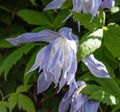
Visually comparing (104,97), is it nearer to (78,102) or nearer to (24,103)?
(78,102)

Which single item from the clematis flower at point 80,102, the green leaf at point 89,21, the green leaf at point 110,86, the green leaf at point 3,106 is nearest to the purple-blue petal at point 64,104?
the clematis flower at point 80,102

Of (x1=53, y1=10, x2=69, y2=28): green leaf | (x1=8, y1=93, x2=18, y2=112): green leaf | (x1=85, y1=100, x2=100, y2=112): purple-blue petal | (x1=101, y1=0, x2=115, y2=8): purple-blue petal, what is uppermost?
(x1=101, y1=0, x2=115, y2=8): purple-blue petal

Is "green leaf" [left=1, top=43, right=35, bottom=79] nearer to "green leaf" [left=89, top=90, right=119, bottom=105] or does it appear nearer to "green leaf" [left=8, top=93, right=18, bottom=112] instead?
"green leaf" [left=8, top=93, right=18, bottom=112]

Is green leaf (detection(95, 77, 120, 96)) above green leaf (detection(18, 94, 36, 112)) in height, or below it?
above

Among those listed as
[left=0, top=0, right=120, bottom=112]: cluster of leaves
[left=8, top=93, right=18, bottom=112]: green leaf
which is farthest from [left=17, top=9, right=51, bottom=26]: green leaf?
[left=8, top=93, right=18, bottom=112]: green leaf

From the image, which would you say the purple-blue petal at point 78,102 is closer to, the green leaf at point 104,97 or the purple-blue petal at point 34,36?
the green leaf at point 104,97

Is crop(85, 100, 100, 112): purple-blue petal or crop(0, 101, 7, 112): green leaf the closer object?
crop(85, 100, 100, 112): purple-blue petal

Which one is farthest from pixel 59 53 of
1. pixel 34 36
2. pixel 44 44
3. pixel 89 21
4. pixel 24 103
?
pixel 24 103
